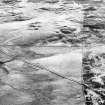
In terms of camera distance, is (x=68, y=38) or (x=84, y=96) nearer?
(x=84, y=96)

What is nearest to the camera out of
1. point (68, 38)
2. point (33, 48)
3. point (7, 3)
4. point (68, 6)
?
point (33, 48)

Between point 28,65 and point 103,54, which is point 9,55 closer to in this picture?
point 28,65

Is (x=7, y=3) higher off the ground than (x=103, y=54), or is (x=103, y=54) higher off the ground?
(x=7, y=3)

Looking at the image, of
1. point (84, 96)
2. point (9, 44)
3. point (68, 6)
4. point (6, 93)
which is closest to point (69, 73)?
point (84, 96)

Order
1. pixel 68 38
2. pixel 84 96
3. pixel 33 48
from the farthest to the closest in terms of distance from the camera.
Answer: pixel 68 38, pixel 33 48, pixel 84 96

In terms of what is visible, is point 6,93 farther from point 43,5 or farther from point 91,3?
point 91,3

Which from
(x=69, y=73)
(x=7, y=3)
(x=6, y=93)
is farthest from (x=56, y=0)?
(x=6, y=93)
